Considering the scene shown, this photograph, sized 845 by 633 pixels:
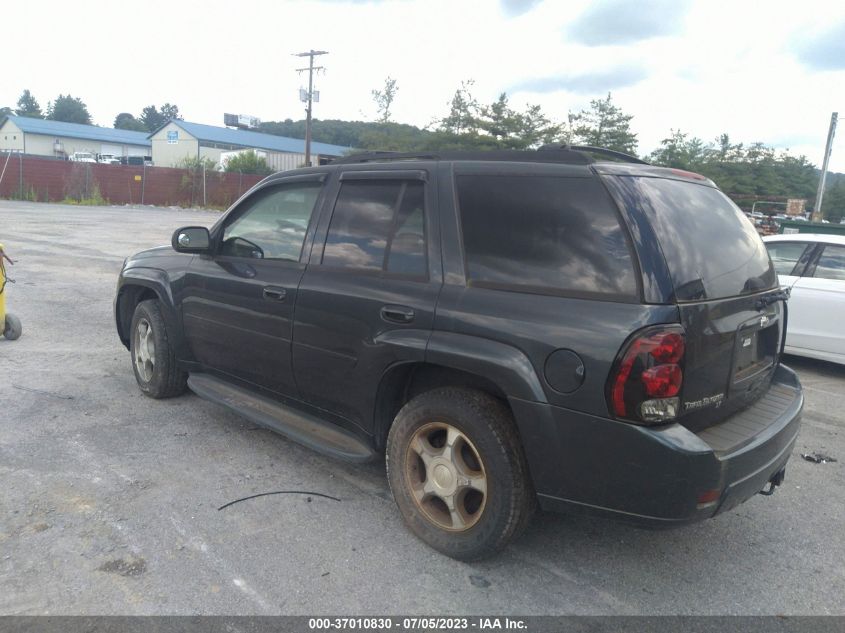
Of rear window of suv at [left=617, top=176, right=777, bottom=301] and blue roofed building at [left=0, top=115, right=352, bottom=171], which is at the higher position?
blue roofed building at [left=0, top=115, right=352, bottom=171]

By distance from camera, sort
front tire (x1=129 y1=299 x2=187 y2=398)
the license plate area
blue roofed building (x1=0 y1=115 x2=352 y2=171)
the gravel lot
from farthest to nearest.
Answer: blue roofed building (x1=0 y1=115 x2=352 y2=171)
front tire (x1=129 y1=299 x2=187 y2=398)
the license plate area
the gravel lot

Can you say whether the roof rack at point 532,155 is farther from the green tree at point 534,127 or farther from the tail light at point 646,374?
the green tree at point 534,127

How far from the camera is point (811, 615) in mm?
2816

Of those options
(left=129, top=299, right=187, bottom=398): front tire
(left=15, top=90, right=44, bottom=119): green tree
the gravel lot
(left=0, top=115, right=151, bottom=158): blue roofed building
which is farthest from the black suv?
(left=15, top=90, right=44, bottom=119): green tree

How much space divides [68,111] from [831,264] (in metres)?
148

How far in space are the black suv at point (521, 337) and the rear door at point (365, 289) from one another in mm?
12

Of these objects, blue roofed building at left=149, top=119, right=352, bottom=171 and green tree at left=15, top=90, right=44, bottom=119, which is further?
green tree at left=15, top=90, right=44, bottom=119

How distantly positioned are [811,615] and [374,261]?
2.54 meters

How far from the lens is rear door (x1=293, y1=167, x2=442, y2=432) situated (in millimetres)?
3215

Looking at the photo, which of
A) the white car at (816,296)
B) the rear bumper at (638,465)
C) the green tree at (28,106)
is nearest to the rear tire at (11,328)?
the rear bumper at (638,465)

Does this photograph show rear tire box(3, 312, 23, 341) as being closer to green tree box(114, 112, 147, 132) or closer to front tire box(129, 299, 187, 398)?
front tire box(129, 299, 187, 398)

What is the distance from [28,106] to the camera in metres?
142

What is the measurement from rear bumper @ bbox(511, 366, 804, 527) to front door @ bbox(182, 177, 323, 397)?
169 centimetres

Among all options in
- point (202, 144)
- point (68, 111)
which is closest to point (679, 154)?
point (202, 144)
